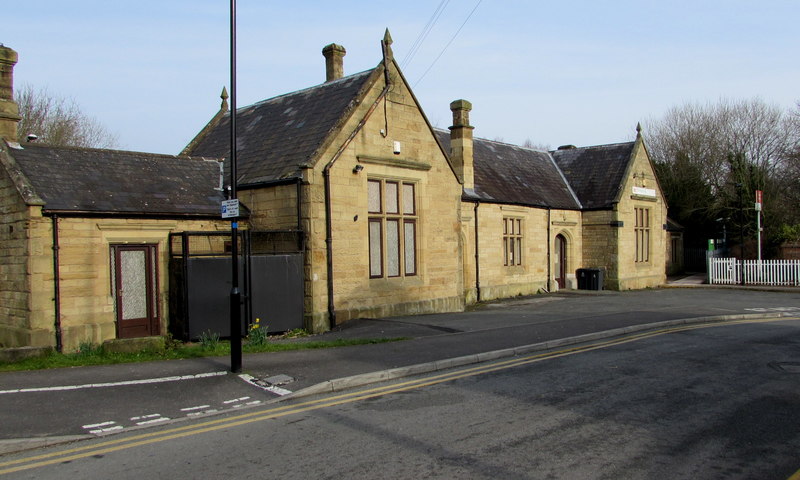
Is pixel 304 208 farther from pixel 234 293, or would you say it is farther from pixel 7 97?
pixel 7 97

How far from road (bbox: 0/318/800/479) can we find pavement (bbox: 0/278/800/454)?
0.44 metres

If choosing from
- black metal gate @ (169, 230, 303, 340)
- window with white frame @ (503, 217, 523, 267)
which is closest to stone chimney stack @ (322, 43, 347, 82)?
black metal gate @ (169, 230, 303, 340)

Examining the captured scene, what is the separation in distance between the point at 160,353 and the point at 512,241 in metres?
16.7

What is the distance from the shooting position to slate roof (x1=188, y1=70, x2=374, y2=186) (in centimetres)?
1595

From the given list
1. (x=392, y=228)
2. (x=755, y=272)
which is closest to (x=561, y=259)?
(x=755, y=272)

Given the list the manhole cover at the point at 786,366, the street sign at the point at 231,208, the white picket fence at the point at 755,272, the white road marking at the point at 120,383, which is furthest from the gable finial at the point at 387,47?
the white picket fence at the point at 755,272

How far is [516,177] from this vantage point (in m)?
27.2

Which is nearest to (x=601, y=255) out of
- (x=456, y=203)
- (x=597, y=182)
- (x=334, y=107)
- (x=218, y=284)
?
(x=597, y=182)

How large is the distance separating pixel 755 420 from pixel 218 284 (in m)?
10.9

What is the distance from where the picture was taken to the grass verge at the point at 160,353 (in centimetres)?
1058

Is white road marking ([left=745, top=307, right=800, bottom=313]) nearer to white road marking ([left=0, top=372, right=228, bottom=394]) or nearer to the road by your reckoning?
the road

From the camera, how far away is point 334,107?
16.9m

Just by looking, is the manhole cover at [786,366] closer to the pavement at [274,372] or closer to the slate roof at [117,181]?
the pavement at [274,372]

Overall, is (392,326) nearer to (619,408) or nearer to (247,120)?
(619,408)
